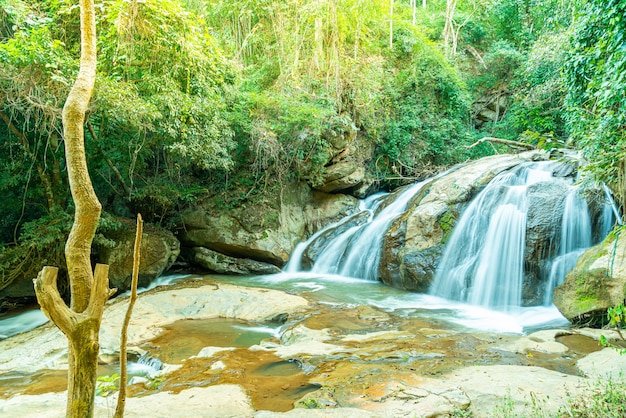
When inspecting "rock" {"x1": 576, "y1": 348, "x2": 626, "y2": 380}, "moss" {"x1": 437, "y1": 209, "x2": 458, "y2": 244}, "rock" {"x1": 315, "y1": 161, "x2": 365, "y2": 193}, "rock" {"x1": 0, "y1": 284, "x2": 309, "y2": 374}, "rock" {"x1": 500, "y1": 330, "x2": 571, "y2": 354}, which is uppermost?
"rock" {"x1": 315, "y1": 161, "x2": 365, "y2": 193}

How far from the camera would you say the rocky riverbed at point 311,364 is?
3412 millimetres

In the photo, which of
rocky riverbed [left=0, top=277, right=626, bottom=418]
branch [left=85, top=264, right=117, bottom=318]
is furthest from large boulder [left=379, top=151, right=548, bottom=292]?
Result: branch [left=85, top=264, right=117, bottom=318]

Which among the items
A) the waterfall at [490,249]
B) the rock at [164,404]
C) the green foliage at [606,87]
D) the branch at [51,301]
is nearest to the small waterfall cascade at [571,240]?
the waterfall at [490,249]

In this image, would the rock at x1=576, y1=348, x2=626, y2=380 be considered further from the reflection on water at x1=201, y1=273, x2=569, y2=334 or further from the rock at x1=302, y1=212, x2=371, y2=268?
the rock at x1=302, y1=212, x2=371, y2=268

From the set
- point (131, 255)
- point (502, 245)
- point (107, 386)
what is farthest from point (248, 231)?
point (107, 386)

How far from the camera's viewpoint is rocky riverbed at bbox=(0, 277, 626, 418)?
3.41 metres

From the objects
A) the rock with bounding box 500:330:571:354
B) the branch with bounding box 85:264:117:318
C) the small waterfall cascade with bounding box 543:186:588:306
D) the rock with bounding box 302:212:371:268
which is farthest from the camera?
the rock with bounding box 302:212:371:268

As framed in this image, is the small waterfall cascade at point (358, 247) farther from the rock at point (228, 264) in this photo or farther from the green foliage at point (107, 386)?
the green foliage at point (107, 386)

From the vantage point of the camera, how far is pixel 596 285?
5.59 meters

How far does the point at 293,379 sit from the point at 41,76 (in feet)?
20.2

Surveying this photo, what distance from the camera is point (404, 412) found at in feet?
10.5

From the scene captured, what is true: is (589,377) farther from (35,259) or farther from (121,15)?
(35,259)

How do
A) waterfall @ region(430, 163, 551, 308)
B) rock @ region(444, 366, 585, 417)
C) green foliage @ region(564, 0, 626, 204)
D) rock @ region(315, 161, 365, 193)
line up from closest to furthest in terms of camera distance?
rock @ region(444, 366, 585, 417) → green foliage @ region(564, 0, 626, 204) → waterfall @ region(430, 163, 551, 308) → rock @ region(315, 161, 365, 193)

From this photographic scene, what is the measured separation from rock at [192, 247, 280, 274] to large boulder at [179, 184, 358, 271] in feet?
0.32
